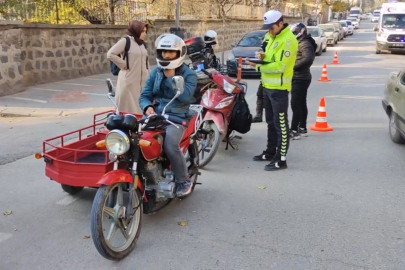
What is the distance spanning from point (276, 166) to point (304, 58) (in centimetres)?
218

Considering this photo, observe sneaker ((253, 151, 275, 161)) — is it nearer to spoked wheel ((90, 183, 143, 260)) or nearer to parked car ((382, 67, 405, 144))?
parked car ((382, 67, 405, 144))

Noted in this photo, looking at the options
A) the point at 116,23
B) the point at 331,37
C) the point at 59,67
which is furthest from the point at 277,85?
the point at 331,37

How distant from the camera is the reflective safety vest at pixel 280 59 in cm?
610

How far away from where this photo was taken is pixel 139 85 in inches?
278

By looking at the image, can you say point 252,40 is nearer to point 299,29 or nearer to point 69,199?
point 299,29

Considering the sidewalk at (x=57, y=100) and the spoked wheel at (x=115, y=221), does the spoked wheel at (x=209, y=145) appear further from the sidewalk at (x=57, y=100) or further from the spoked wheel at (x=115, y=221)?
the sidewalk at (x=57, y=100)

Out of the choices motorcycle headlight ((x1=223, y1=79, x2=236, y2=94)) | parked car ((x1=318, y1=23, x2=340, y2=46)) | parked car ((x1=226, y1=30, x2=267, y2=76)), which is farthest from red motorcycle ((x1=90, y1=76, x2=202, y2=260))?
parked car ((x1=318, y1=23, x2=340, y2=46))

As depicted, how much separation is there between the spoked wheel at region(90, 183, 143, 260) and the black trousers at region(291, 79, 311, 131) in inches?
177

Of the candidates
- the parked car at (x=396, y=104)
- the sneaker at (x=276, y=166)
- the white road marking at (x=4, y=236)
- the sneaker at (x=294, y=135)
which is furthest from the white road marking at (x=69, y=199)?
the parked car at (x=396, y=104)

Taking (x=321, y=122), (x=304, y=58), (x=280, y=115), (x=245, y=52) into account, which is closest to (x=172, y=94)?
(x=280, y=115)

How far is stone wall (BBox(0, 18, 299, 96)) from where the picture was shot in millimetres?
11336

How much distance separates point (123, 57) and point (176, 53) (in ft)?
8.34

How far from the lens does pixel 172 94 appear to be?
4715 millimetres

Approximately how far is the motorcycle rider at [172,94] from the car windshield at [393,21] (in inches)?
1012
